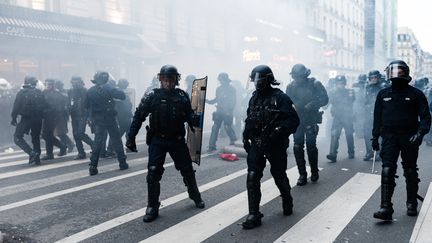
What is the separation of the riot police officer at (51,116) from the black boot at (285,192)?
5.53 metres

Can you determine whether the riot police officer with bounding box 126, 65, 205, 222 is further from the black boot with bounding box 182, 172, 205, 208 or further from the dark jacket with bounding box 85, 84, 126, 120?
the dark jacket with bounding box 85, 84, 126, 120

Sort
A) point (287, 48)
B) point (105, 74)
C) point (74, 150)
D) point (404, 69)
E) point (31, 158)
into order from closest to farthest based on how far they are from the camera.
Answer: point (404, 69)
point (105, 74)
point (31, 158)
point (74, 150)
point (287, 48)

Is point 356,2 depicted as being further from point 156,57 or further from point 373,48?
point 156,57

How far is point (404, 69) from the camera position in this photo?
4.03m

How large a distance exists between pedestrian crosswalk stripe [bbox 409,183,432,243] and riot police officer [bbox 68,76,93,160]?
19.7 feet

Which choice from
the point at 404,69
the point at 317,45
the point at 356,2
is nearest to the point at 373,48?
the point at 356,2

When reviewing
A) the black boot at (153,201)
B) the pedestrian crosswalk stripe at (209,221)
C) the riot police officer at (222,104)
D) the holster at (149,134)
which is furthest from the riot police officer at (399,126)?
the riot police officer at (222,104)

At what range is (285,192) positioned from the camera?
13.8ft

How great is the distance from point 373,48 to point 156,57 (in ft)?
147

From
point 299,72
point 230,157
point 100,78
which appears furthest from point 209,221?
point 100,78

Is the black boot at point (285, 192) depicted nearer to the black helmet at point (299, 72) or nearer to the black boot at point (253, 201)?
the black boot at point (253, 201)

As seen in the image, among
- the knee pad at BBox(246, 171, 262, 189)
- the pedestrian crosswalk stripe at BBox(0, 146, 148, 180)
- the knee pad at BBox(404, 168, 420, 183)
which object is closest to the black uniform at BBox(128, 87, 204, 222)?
the knee pad at BBox(246, 171, 262, 189)

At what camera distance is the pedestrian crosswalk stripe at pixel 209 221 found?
3680 mm

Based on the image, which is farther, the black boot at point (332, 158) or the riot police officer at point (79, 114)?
the riot police officer at point (79, 114)
